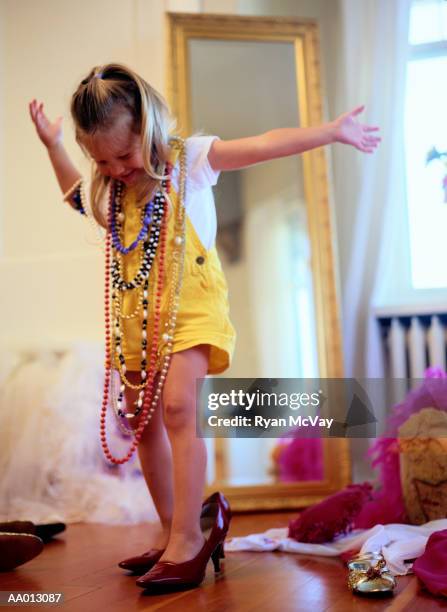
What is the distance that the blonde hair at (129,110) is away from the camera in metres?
1.35

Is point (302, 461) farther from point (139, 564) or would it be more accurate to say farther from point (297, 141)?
point (297, 141)

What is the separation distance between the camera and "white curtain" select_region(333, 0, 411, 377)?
8.17ft

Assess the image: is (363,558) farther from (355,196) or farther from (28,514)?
(355,196)

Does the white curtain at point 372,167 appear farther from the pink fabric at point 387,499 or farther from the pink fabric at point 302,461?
the pink fabric at point 387,499

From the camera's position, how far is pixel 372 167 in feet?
8.30

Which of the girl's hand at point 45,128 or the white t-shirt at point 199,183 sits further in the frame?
the girl's hand at point 45,128

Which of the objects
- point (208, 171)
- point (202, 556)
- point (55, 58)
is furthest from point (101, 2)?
point (202, 556)

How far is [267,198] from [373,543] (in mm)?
1394

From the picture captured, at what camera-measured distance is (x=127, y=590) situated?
4.08ft

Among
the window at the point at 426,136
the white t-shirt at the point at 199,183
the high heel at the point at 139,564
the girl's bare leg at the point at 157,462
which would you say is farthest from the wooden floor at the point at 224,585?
the window at the point at 426,136

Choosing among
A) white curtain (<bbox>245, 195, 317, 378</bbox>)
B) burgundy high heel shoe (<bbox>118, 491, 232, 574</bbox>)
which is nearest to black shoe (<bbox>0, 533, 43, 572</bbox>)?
burgundy high heel shoe (<bbox>118, 491, 232, 574</bbox>)

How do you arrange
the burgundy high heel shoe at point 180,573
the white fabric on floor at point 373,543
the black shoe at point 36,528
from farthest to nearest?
the black shoe at point 36,528 → the white fabric on floor at point 373,543 → the burgundy high heel shoe at point 180,573

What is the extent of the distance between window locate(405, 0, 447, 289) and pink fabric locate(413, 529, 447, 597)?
1466 millimetres

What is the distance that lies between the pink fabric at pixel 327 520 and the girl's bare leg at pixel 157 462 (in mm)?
361
